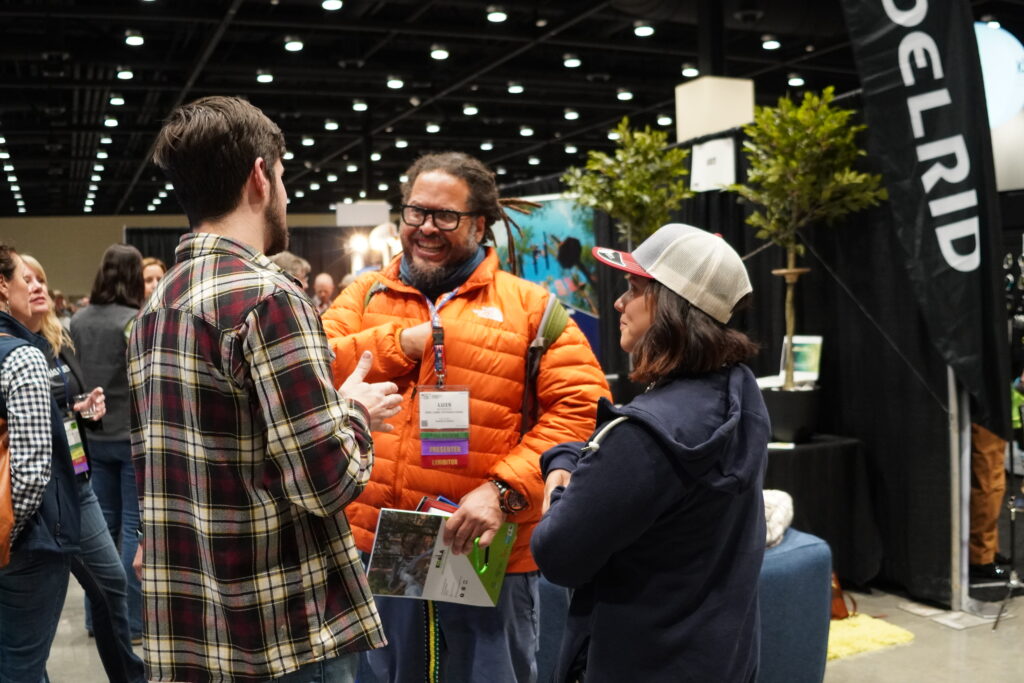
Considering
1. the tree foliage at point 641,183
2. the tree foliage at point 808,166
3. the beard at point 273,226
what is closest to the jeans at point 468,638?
the beard at point 273,226

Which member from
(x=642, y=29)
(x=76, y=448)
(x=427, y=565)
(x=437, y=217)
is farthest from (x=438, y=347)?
(x=642, y=29)

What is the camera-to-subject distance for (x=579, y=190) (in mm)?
5652

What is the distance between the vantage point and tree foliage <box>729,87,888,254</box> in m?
4.38

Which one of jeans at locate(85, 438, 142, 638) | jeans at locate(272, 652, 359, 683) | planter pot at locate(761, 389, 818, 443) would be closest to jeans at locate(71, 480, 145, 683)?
jeans at locate(85, 438, 142, 638)

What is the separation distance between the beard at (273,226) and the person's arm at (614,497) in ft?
1.98

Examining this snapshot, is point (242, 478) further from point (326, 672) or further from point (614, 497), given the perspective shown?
point (614, 497)

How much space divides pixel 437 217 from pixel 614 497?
33.6 inches

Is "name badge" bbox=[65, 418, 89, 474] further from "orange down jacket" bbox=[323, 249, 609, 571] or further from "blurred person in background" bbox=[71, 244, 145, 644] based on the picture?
"orange down jacket" bbox=[323, 249, 609, 571]

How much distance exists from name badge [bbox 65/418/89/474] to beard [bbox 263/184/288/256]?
1.68 metres

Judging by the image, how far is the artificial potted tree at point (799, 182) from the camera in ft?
14.4

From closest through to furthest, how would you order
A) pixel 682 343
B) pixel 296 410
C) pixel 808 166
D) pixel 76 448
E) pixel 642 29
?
pixel 296 410 → pixel 682 343 → pixel 76 448 → pixel 808 166 → pixel 642 29

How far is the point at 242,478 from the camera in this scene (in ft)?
4.52

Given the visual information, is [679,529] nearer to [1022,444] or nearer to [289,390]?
[289,390]

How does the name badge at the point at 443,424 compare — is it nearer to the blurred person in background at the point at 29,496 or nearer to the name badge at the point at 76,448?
the blurred person in background at the point at 29,496
